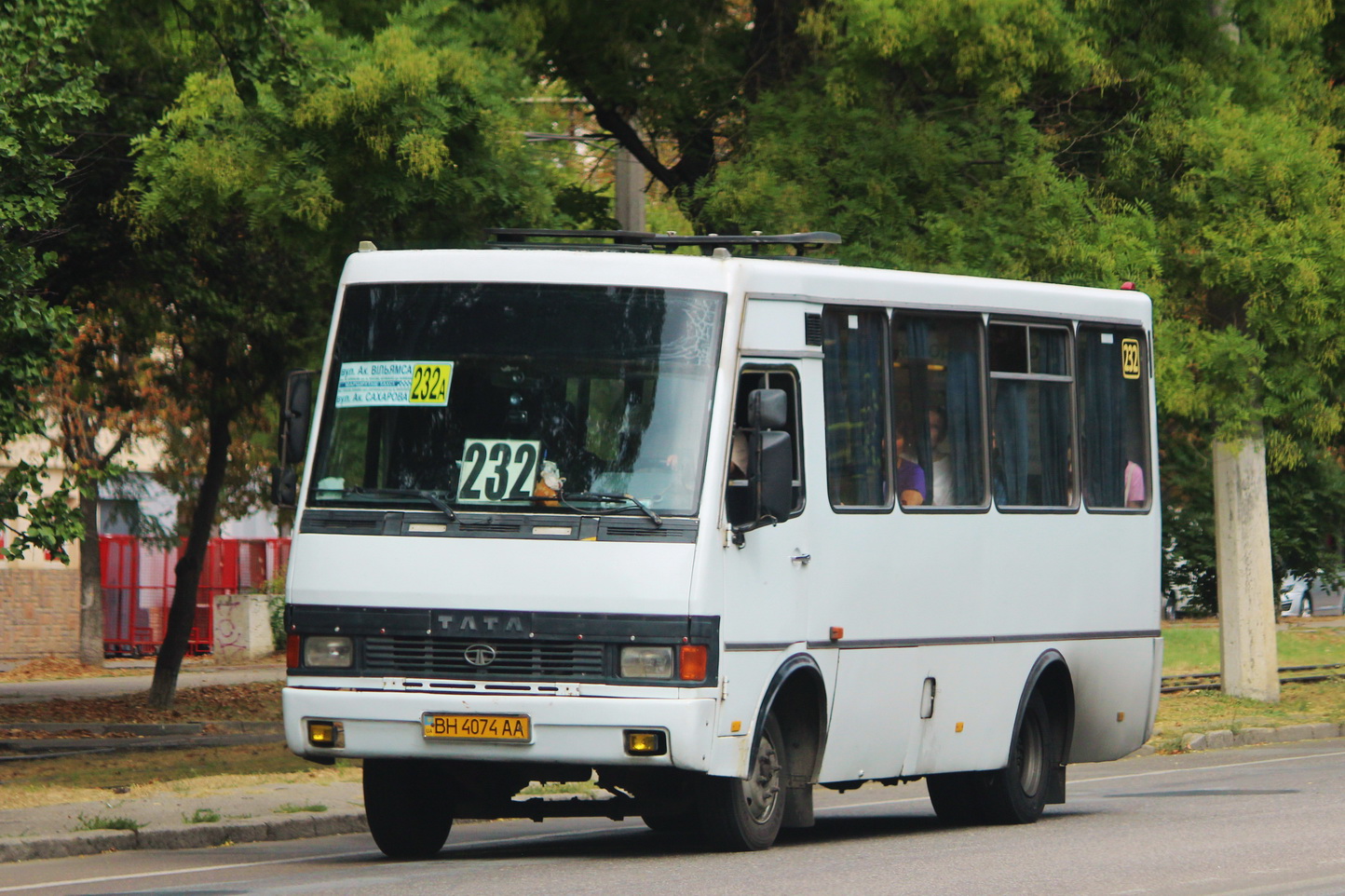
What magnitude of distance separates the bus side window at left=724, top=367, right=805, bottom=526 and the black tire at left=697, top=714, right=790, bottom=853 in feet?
3.51

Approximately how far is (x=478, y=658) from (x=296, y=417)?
5.25 feet

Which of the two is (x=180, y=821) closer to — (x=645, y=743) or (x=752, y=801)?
(x=752, y=801)

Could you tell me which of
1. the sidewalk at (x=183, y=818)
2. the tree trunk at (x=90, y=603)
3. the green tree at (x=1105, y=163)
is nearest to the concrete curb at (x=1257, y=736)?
the green tree at (x=1105, y=163)

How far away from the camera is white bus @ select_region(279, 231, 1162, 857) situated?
1077 cm

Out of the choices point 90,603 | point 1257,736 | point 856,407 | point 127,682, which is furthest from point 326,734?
point 90,603

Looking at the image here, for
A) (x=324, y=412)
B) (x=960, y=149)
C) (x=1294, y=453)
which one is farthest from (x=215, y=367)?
(x=324, y=412)

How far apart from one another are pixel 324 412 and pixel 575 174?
10389 millimetres

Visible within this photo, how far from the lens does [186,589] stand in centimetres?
2738

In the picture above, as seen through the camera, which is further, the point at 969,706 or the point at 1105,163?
the point at 1105,163

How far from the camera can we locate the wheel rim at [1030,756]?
14094 mm

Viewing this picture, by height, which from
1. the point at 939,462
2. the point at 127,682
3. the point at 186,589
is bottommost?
the point at 127,682

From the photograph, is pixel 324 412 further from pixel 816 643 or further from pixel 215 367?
pixel 215 367

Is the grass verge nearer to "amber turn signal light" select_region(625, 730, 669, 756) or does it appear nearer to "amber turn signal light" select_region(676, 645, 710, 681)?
"amber turn signal light" select_region(625, 730, 669, 756)

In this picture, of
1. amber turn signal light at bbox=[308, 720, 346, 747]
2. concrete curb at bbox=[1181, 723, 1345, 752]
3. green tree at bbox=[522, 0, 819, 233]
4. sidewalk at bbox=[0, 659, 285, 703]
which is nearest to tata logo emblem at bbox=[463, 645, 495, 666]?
amber turn signal light at bbox=[308, 720, 346, 747]
